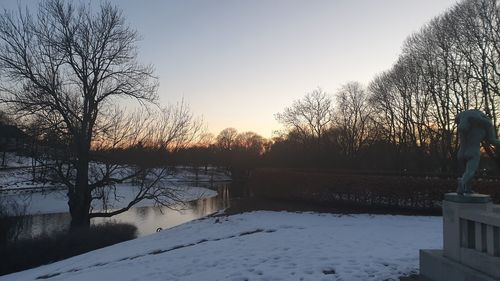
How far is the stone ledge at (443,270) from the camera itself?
5676mm

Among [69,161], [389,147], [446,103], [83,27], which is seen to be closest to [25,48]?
[83,27]

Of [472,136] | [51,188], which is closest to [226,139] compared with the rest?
[51,188]

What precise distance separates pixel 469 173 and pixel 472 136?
608 millimetres

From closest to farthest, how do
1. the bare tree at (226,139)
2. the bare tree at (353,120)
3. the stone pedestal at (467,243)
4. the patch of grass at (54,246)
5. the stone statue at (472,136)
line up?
the stone pedestal at (467,243)
the stone statue at (472,136)
the patch of grass at (54,246)
the bare tree at (353,120)
the bare tree at (226,139)

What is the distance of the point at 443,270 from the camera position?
6.39 m

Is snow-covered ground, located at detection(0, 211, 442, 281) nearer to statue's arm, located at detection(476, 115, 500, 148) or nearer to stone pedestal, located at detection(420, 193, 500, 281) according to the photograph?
stone pedestal, located at detection(420, 193, 500, 281)

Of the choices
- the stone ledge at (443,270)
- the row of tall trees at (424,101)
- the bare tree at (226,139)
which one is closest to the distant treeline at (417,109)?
the row of tall trees at (424,101)

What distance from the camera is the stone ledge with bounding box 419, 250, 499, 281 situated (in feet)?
18.6

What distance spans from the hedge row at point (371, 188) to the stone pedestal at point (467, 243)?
32.2 ft

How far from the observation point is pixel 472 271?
18.8ft

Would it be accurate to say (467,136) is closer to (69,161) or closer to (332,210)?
(332,210)

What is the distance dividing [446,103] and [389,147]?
1671 cm

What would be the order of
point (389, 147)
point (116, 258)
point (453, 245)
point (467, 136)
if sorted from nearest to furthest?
1. point (453, 245)
2. point (467, 136)
3. point (116, 258)
4. point (389, 147)

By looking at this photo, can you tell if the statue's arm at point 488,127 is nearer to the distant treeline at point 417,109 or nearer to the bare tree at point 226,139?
the distant treeline at point 417,109
